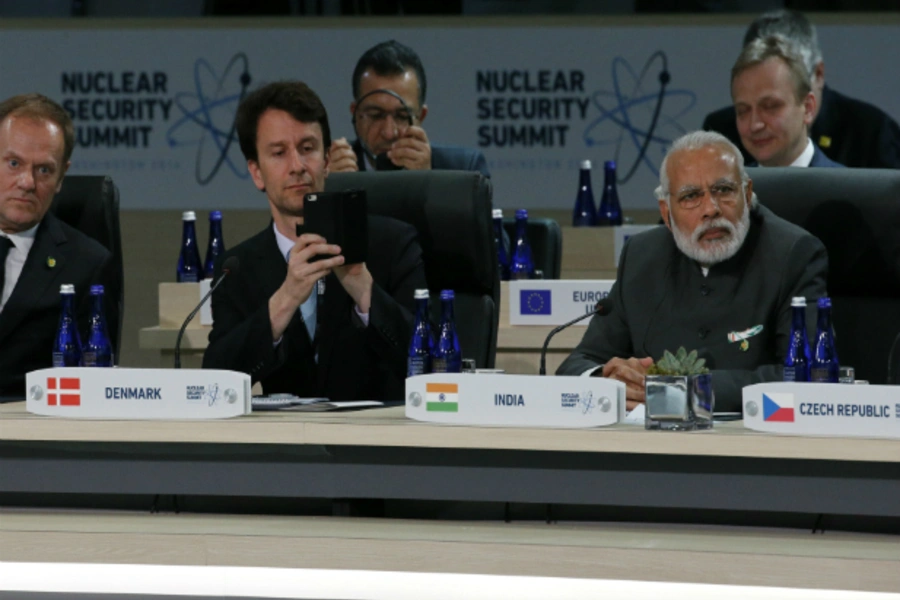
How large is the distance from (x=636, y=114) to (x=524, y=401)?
3.71 meters

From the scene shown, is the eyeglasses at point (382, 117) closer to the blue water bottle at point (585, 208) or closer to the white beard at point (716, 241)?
the blue water bottle at point (585, 208)

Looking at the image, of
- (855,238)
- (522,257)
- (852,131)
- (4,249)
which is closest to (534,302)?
(522,257)

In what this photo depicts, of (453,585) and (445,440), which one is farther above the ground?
(445,440)

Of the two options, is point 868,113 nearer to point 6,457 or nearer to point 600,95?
point 600,95

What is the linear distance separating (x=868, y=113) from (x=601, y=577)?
3577 mm

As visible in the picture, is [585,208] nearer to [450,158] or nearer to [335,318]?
[450,158]

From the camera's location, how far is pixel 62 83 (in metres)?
6.12

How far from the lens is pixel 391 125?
447 cm

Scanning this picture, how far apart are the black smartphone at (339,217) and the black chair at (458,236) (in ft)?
1.30

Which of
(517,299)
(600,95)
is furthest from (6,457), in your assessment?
(600,95)

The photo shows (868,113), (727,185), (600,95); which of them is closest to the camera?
(727,185)

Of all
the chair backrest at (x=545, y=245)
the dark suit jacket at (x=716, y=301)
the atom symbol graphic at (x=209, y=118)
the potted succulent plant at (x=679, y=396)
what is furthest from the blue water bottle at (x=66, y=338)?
the atom symbol graphic at (x=209, y=118)

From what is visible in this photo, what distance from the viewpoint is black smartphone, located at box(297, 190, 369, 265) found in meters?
2.79

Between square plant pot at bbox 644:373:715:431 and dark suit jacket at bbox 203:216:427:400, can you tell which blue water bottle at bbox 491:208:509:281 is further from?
square plant pot at bbox 644:373:715:431
